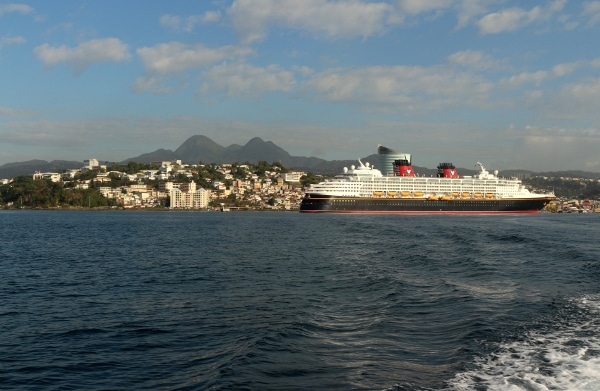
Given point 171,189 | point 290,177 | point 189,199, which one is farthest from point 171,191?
point 290,177

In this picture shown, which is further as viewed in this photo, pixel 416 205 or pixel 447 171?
pixel 447 171

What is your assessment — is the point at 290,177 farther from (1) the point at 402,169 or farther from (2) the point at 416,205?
(2) the point at 416,205

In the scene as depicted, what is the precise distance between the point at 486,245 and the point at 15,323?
25.0 m

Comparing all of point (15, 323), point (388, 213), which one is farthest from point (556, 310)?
point (388, 213)

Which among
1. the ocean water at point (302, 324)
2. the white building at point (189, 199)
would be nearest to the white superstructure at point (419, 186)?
the white building at point (189, 199)

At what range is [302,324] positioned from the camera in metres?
12.1

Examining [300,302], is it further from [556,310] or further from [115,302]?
[556,310]

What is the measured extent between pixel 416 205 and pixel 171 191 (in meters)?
78.7

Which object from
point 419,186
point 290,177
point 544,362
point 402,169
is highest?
point 290,177

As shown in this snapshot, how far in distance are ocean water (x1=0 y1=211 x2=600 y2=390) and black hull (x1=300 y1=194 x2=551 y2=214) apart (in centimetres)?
6159

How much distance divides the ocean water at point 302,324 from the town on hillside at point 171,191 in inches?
4797

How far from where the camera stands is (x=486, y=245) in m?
30.9

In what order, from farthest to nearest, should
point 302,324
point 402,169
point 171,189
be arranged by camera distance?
point 171,189 < point 402,169 < point 302,324

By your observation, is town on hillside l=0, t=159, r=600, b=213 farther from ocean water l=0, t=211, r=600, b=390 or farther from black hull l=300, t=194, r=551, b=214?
ocean water l=0, t=211, r=600, b=390
